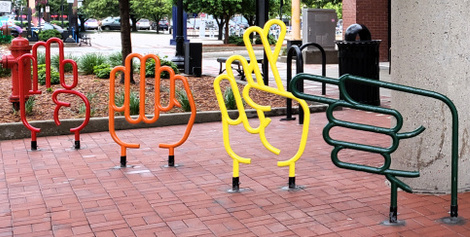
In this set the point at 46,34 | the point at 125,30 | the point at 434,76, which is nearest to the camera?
the point at 434,76

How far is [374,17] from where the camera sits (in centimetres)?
2284

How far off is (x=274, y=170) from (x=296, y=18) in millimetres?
18592

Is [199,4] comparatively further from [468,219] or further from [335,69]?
[468,219]

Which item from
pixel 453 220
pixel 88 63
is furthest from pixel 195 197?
pixel 88 63

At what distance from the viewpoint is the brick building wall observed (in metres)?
22.7

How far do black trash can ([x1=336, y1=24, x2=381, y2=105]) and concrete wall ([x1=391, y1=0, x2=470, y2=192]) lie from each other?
17.2 feet

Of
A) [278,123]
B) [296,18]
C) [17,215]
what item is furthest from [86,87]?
[296,18]

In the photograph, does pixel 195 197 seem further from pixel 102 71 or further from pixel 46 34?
pixel 46 34

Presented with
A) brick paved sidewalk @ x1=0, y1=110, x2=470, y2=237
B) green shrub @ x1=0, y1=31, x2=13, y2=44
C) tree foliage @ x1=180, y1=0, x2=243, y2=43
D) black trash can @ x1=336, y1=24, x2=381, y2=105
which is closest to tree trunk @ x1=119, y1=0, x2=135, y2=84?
black trash can @ x1=336, y1=24, x2=381, y2=105

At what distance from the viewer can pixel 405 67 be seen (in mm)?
5949

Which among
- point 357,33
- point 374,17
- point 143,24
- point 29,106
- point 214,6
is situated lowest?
point 29,106

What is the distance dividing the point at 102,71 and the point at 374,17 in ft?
39.3

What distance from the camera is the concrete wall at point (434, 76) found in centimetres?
572

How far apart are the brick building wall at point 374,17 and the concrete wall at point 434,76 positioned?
17073mm
